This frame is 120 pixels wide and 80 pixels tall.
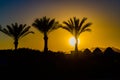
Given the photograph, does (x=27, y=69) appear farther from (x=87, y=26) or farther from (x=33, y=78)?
(x=87, y=26)

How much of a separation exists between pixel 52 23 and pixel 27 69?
13726mm

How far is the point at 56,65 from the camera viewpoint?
34.8 metres

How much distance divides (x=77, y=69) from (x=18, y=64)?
5.86 m

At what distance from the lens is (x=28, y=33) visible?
47.3m

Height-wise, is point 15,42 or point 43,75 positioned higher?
point 15,42

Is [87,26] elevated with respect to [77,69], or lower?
elevated

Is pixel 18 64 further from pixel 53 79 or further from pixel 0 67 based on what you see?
pixel 53 79

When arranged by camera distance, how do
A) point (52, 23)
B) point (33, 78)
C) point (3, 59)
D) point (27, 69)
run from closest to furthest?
point (33, 78) → point (27, 69) → point (3, 59) → point (52, 23)

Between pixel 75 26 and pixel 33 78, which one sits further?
pixel 75 26

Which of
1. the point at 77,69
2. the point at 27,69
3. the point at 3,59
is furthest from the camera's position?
the point at 3,59

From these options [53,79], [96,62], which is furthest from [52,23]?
[53,79]

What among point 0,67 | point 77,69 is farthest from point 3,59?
point 77,69

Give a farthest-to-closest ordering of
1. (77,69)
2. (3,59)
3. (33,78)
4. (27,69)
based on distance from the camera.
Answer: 1. (3,59)
2. (77,69)
3. (27,69)
4. (33,78)

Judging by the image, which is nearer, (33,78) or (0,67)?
(33,78)
